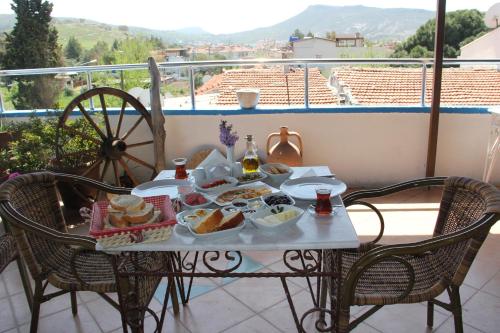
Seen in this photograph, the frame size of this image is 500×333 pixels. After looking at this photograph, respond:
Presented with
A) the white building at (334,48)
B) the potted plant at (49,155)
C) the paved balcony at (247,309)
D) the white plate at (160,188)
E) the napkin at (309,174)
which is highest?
the white building at (334,48)

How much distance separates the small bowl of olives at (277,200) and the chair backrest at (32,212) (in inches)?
31.5

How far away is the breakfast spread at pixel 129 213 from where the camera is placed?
1.39 metres

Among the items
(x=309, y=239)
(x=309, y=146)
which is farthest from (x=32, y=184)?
(x=309, y=146)

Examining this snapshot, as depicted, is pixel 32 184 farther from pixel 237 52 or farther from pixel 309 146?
pixel 237 52

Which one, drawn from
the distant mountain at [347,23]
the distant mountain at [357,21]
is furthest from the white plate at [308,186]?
the distant mountain at [357,21]

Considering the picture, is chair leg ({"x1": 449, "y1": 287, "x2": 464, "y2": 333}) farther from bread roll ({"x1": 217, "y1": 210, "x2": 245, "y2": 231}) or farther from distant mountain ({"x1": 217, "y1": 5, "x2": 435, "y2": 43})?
distant mountain ({"x1": 217, "y1": 5, "x2": 435, "y2": 43})

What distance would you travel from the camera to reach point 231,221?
1.40 meters

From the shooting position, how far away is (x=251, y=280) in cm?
241

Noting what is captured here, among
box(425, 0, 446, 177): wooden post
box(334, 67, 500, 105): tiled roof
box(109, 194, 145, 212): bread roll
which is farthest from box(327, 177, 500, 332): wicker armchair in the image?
box(334, 67, 500, 105): tiled roof

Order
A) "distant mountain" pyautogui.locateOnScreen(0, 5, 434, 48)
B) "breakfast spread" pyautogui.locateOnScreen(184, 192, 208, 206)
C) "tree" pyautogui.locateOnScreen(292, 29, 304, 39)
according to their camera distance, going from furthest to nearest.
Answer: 1. "distant mountain" pyautogui.locateOnScreen(0, 5, 434, 48)
2. "tree" pyautogui.locateOnScreen(292, 29, 304, 39)
3. "breakfast spread" pyautogui.locateOnScreen(184, 192, 208, 206)

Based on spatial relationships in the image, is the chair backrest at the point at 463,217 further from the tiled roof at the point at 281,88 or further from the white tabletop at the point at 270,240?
the tiled roof at the point at 281,88

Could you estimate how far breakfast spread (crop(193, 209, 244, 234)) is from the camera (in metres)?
1.37

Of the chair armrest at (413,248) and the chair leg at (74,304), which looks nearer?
the chair armrest at (413,248)

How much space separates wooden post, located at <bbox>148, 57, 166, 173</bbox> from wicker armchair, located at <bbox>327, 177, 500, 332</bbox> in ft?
7.64
